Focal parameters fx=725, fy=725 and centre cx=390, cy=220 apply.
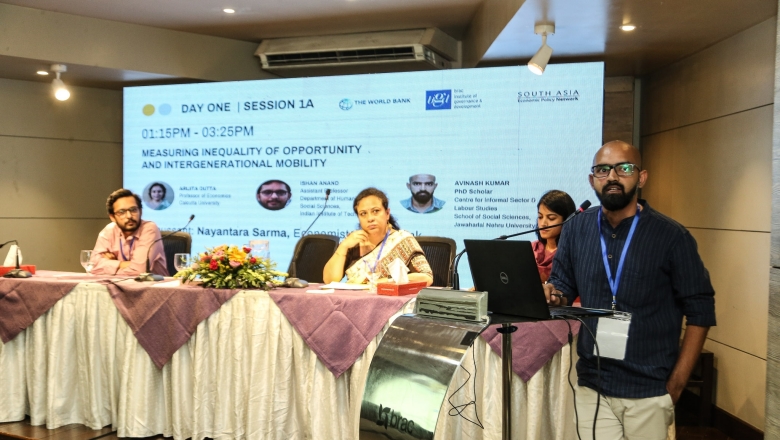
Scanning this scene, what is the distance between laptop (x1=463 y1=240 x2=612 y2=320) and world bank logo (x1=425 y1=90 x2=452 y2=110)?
3780mm

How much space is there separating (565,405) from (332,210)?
10.7 ft

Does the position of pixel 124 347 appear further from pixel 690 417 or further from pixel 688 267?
pixel 690 417

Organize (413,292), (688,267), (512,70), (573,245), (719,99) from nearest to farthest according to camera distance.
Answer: (688,267) < (573,245) < (413,292) < (719,99) < (512,70)

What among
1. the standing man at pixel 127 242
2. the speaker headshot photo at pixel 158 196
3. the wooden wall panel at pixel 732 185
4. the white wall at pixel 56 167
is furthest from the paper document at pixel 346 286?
the white wall at pixel 56 167

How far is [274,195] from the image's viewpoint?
19.7 feet

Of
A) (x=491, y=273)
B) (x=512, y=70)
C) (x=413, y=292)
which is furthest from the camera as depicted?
(x=512, y=70)

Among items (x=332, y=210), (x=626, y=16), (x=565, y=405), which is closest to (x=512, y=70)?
(x=626, y=16)

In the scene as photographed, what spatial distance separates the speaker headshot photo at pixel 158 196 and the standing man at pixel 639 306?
15.8ft

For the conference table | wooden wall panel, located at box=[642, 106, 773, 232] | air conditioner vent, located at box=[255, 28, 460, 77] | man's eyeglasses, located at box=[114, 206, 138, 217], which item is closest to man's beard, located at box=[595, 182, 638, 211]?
the conference table

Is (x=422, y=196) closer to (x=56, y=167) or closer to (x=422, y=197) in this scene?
(x=422, y=197)

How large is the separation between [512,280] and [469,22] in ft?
15.1

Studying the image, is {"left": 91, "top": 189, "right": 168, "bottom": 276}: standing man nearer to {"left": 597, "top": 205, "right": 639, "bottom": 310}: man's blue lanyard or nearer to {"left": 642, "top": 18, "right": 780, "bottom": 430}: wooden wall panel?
{"left": 597, "top": 205, "right": 639, "bottom": 310}: man's blue lanyard

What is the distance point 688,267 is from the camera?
2086 mm

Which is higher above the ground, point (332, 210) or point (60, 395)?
point (332, 210)
